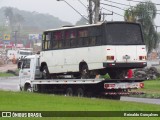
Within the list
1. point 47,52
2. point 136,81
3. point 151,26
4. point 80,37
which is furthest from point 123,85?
point 151,26

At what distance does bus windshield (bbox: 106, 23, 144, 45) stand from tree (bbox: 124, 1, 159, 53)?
34.2 meters

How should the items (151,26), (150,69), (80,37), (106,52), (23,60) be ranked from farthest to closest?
(151,26)
(150,69)
(23,60)
(80,37)
(106,52)

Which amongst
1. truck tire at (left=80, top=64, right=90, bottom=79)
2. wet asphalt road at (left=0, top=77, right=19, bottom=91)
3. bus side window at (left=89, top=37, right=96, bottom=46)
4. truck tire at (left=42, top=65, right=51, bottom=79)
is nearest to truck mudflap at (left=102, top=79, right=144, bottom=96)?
truck tire at (left=80, top=64, right=90, bottom=79)

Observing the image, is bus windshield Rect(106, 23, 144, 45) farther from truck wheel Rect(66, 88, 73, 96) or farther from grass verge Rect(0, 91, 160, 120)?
grass verge Rect(0, 91, 160, 120)

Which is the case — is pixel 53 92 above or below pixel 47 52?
below

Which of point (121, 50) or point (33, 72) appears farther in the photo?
point (33, 72)

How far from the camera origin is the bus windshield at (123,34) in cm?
2788

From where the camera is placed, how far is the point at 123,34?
28328 millimetres

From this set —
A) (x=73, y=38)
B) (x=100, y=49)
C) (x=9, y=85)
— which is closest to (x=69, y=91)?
(x=73, y=38)

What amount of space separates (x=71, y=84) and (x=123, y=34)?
3934mm

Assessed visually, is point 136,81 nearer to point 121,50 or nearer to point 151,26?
point 121,50

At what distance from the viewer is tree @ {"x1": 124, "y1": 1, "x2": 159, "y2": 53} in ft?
211

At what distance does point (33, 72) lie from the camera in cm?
3322

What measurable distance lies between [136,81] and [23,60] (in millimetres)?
8364
